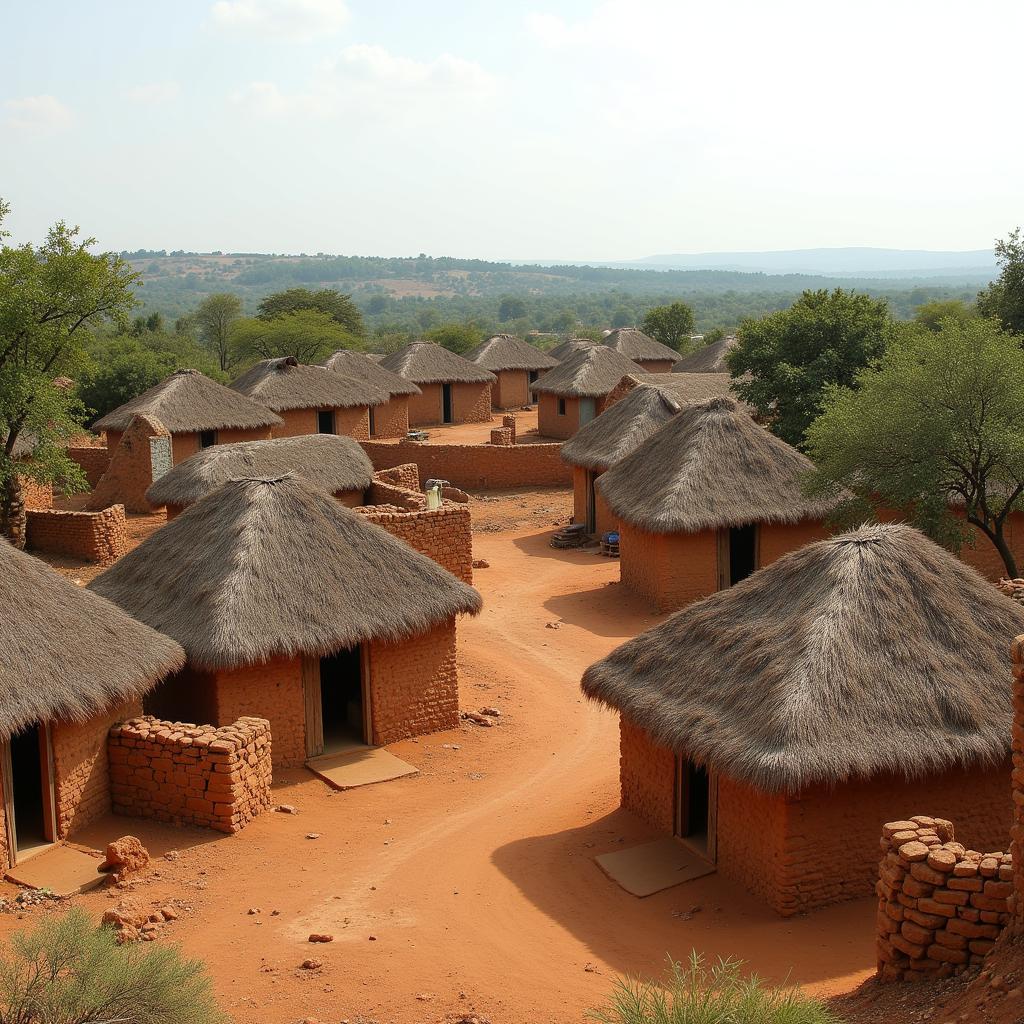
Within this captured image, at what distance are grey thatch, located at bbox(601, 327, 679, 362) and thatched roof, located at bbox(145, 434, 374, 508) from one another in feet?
88.1

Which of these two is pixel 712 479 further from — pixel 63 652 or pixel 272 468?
pixel 63 652

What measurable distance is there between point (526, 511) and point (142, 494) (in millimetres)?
8991

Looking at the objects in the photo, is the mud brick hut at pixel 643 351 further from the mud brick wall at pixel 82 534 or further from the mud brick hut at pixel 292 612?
the mud brick hut at pixel 292 612

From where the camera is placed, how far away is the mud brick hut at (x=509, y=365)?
157 ft

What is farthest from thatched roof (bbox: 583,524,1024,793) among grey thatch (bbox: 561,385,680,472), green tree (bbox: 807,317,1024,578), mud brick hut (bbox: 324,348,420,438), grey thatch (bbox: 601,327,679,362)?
grey thatch (bbox: 601,327,679,362)

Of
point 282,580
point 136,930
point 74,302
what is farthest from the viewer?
point 74,302

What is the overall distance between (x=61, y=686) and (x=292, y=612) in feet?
9.33

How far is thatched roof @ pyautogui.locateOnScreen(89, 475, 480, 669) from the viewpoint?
12570mm

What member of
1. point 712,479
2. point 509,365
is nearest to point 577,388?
point 509,365

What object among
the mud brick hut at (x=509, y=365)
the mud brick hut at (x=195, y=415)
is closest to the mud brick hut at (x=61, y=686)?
the mud brick hut at (x=195, y=415)

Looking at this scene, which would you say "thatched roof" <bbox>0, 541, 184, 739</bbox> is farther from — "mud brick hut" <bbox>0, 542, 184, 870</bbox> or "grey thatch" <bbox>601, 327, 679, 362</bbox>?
"grey thatch" <bbox>601, 327, 679, 362</bbox>

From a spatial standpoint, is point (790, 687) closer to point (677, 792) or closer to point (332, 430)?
point (677, 792)

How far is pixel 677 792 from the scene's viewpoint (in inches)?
430

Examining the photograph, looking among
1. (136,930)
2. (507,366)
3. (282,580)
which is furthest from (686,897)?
(507,366)
